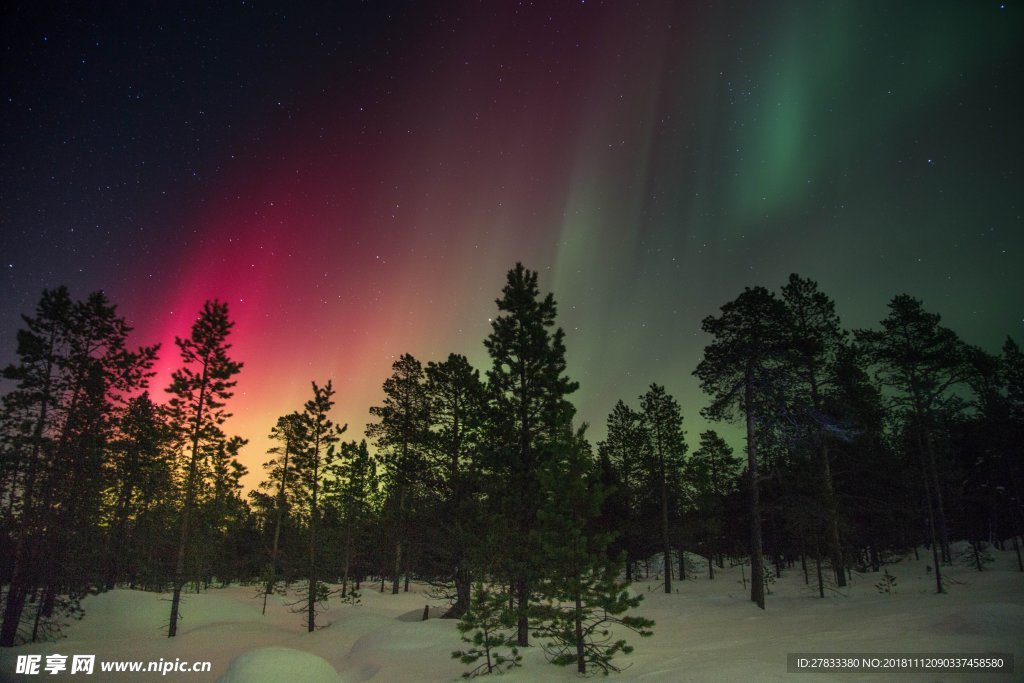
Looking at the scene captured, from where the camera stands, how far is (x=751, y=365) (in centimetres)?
2469

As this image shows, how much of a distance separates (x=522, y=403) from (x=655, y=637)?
11.0 m

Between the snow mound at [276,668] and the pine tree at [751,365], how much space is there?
2027 cm

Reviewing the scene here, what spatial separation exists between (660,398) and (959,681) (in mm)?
33822

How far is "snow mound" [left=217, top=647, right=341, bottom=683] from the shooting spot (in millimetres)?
11156

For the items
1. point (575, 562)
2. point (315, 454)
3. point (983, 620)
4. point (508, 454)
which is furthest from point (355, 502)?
→ point (983, 620)

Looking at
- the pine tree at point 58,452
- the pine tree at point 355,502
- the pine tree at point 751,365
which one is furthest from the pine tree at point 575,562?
the pine tree at point 355,502

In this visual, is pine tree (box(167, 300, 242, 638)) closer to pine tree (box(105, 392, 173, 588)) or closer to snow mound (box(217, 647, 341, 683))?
pine tree (box(105, 392, 173, 588))

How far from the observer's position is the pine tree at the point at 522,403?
19250 millimetres

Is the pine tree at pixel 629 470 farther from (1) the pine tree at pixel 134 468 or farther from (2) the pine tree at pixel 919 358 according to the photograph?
(1) the pine tree at pixel 134 468

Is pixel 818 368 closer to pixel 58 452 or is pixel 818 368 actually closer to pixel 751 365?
pixel 751 365

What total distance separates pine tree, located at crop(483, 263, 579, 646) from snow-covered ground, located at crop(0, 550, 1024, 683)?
529 centimetres

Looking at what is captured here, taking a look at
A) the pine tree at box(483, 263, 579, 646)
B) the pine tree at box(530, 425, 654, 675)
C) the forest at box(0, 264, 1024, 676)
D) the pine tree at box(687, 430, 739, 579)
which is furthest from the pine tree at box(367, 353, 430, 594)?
the pine tree at box(687, 430, 739, 579)

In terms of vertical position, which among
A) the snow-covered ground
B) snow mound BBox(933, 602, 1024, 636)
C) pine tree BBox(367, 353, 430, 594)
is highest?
pine tree BBox(367, 353, 430, 594)

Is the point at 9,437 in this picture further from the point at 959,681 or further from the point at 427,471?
the point at 959,681
